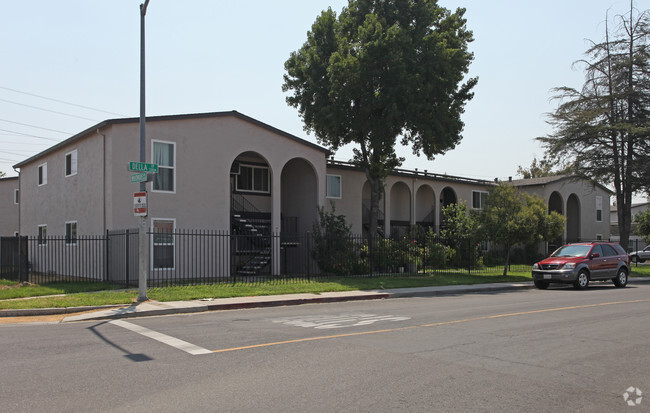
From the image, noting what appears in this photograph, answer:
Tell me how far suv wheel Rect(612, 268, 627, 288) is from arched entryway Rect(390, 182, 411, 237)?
14784 millimetres

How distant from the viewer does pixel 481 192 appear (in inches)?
1572

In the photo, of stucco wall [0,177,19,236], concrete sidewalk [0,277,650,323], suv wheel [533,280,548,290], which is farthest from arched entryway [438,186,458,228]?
stucco wall [0,177,19,236]

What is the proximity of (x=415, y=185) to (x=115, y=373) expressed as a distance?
96.5ft

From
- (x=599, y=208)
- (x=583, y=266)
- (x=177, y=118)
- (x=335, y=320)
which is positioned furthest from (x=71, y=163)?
(x=599, y=208)

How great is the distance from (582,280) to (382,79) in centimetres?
1233

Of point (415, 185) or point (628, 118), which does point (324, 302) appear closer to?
point (415, 185)

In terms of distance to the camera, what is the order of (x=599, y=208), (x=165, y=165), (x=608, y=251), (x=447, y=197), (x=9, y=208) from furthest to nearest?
(x=599, y=208) → (x=447, y=197) → (x=9, y=208) → (x=608, y=251) → (x=165, y=165)

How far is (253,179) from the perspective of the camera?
2748 cm

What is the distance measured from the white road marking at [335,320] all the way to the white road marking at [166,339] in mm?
2614

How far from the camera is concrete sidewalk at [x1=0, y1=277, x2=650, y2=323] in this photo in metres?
12.8

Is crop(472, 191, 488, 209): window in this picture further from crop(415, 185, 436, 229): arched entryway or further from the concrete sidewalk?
the concrete sidewalk

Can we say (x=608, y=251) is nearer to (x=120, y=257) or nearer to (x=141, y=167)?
(x=141, y=167)

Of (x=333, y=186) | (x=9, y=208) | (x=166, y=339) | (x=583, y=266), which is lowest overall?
(x=166, y=339)

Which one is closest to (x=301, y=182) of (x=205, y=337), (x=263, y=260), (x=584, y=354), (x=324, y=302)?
(x=263, y=260)
